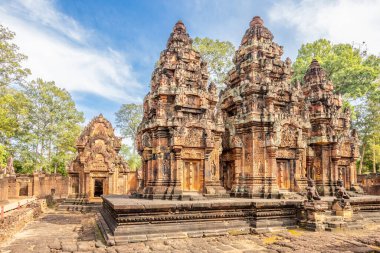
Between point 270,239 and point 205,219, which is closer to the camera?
point 270,239

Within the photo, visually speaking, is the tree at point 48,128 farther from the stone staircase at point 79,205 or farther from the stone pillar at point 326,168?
the stone pillar at point 326,168

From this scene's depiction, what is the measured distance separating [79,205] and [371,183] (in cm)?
2141

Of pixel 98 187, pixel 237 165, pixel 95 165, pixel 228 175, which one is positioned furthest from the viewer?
pixel 98 187

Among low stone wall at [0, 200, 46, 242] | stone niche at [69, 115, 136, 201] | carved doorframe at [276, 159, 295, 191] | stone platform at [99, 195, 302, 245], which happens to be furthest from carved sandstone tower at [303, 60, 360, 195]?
low stone wall at [0, 200, 46, 242]

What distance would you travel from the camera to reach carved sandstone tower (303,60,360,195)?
14352 millimetres

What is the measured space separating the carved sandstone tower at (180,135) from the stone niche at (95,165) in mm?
6026

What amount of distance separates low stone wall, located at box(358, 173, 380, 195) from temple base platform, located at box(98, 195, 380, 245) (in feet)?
44.2

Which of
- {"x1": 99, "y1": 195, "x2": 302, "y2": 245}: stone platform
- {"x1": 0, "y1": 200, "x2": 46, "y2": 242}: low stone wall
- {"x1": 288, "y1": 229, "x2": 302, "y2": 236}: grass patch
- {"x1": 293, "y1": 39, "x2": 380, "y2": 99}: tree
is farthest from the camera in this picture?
{"x1": 293, "y1": 39, "x2": 380, "y2": 99}: tree

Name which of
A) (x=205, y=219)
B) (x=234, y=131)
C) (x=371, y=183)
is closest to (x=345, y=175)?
(x=234, y=131)

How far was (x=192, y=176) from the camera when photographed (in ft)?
36.8

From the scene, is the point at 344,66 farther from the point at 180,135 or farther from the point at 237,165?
the point at 180,135

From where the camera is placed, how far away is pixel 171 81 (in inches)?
462

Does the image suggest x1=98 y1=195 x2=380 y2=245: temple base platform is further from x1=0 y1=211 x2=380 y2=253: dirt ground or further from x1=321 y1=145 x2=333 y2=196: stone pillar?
x1=321 y1=145 x2=333 y2=196: stone pillar

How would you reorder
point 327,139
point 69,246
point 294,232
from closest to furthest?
point 69,246
point 294,232
point 327,139
